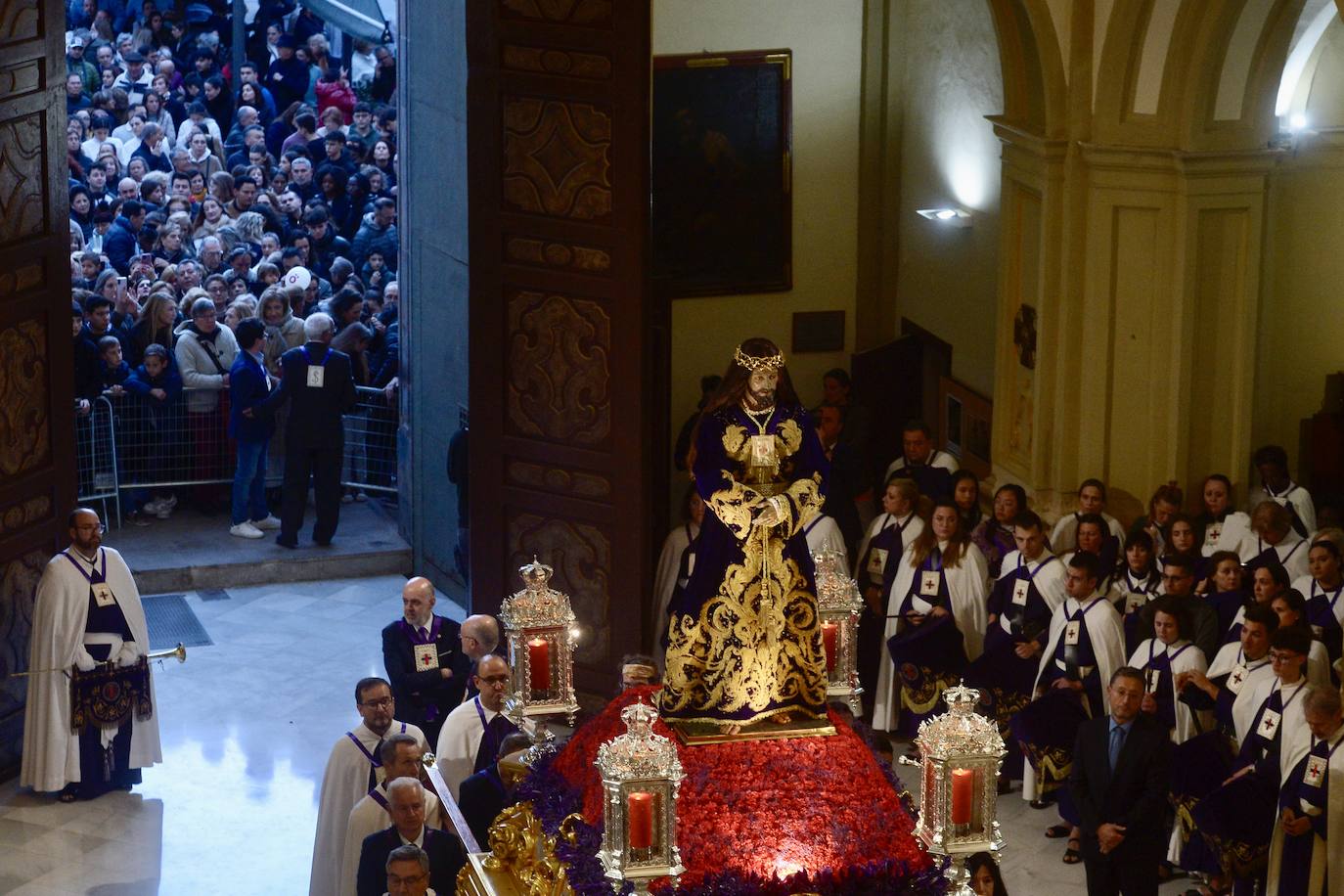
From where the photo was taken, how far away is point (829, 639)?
10008 mm

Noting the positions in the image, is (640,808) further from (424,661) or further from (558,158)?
(558,158)

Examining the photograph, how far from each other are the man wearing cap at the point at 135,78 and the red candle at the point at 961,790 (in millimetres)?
14652

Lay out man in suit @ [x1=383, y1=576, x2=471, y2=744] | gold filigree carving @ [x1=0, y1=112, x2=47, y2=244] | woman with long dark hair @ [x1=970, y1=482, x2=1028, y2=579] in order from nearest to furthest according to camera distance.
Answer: man in suit @ [x1=383, y1=576, x2=471, y2=744] → gold filigree carving @ [x1=0, y1=112, x2=47, y2=244] → woman with long dark hair @ [x1=970, y1=482, x2=1028, y2=579]

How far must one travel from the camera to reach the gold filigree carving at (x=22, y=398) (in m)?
13.0

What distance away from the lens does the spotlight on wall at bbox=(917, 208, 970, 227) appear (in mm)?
15875

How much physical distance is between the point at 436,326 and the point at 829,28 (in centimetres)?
331

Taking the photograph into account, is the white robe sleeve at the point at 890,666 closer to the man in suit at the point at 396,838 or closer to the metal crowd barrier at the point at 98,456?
the man in suit at the point at 396,838

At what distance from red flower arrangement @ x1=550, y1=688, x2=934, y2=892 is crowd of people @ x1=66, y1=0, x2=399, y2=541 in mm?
7808

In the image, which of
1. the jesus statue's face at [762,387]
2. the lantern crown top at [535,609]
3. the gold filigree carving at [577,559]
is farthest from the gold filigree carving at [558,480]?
the jesus statue's face at [762,387]

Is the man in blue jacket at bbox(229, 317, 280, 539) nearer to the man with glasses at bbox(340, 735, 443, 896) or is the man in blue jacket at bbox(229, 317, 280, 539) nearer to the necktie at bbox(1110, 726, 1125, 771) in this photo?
the man with glasses at bbox(340, 735, 443, 896)

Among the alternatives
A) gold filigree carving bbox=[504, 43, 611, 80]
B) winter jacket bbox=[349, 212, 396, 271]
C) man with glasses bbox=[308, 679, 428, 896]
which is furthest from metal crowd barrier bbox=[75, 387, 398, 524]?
man with glasses bbox=[308, 679, 428, 896]

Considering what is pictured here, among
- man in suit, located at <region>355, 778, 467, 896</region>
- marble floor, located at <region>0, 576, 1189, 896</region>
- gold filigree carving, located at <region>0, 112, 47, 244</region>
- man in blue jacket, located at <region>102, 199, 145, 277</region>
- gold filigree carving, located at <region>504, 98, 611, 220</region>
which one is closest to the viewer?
man in suit, located at <region>355, 778, 467, 896</region>

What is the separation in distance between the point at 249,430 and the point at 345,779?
244 inches

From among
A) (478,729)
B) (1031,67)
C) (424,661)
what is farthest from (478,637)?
(1031,67)
